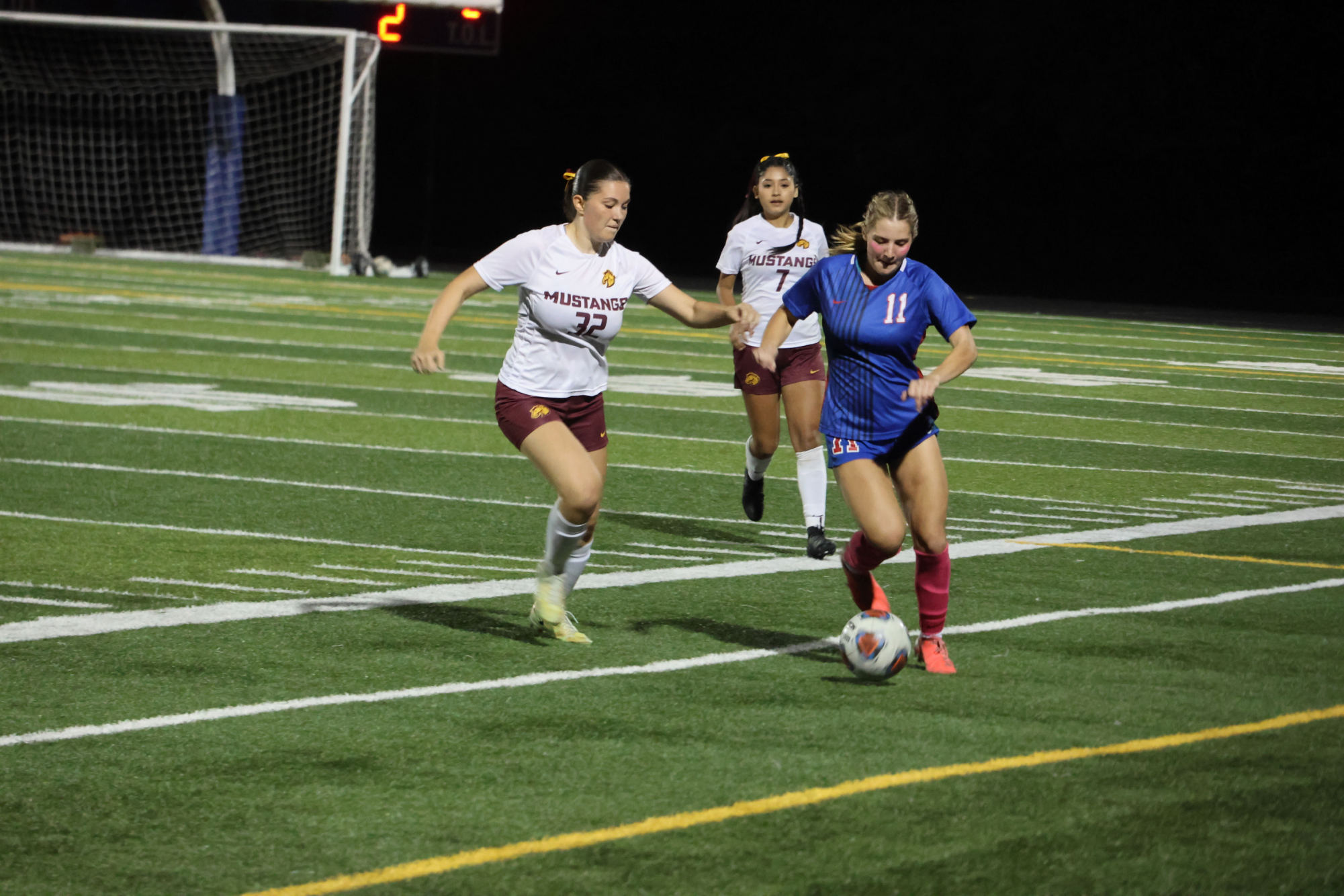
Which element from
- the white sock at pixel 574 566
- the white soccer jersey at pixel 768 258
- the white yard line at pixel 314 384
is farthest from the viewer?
the white yard line at pixel 314 384

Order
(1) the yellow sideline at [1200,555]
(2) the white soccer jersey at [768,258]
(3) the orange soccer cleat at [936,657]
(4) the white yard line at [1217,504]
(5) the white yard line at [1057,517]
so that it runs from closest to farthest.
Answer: (3) the orange soccer cleat at [936,657] < (1) the yellow sideline at [1200,555] < (2) the white soccer jersey at [768,258] < (5) the white yard line at [1057,517] < (4) the white yard line at [1217,504]

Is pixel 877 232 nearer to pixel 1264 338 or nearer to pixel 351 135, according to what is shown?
pixel 1264 338

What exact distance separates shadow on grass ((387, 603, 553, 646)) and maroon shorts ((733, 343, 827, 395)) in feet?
9.19

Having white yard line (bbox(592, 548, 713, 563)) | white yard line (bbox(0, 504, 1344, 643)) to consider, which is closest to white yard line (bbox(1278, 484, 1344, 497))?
white yard line (bbox(0, 504, 1344, 643))

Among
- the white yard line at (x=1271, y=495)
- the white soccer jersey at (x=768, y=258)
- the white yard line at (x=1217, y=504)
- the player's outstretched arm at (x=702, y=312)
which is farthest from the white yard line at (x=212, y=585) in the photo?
the white yard line at (x=1271, y=495)

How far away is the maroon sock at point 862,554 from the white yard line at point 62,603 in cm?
308

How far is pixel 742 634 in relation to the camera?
785cm

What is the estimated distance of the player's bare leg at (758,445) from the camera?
10.9m

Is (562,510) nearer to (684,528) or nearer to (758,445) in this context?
(684,528)

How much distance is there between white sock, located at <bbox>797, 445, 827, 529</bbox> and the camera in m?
10.1

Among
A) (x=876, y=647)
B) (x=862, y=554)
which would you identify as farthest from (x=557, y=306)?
(x=876, y=647)

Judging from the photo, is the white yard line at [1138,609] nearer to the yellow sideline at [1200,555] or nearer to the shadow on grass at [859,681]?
the yellow sideline at [1200,555]

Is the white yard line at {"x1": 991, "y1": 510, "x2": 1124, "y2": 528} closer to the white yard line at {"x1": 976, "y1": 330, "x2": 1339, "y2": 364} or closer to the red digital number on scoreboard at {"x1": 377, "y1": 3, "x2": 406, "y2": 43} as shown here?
the white yard line at {"x1": 976, "y1": 330, "x2": 1339, "y2": 364}

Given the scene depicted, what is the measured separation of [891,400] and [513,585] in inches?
94.4
